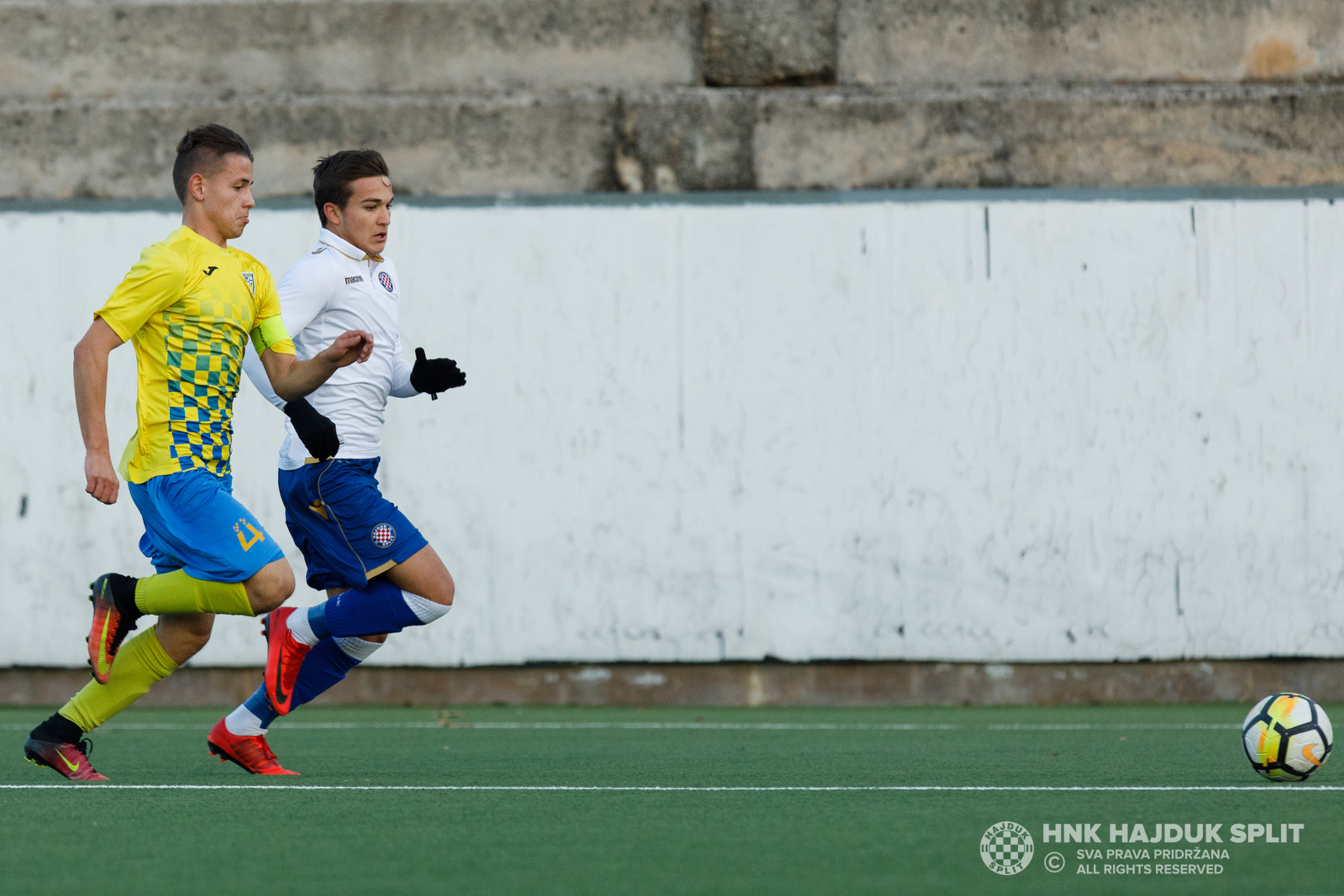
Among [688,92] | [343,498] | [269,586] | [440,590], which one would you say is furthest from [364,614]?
[688,92]

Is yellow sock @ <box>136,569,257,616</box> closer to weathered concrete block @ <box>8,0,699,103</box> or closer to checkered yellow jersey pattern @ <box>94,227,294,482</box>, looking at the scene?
checkered yellow jersey pattern @ <box>94,227,294,482</box>

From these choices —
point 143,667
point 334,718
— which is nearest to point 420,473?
point 334,718

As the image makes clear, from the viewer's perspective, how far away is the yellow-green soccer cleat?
486 centimetres

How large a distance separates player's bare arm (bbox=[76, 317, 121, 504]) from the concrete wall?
4.47 meters

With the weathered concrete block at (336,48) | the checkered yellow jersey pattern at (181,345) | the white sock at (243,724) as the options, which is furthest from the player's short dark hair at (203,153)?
the weathered concrete block at (336,48)

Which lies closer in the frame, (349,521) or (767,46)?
(349,521)

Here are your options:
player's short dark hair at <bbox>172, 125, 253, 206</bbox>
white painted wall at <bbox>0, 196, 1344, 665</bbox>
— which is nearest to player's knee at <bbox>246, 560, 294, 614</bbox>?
player's short dark hair at <bbox>172, 125, 253, 206</bbox>

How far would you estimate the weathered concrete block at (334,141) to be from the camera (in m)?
9.02

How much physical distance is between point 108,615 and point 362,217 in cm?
146

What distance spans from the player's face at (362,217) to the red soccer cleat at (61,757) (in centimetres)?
176

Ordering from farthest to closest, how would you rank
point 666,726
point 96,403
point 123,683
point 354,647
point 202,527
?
point 666,726 → point 354,647 → point 123,683 → point 202,527 → point 96,403

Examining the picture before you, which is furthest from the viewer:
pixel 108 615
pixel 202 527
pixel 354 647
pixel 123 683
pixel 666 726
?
pixel 666 726

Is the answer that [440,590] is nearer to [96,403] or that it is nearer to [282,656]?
[282,656]

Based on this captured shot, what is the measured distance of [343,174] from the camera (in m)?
5.37
